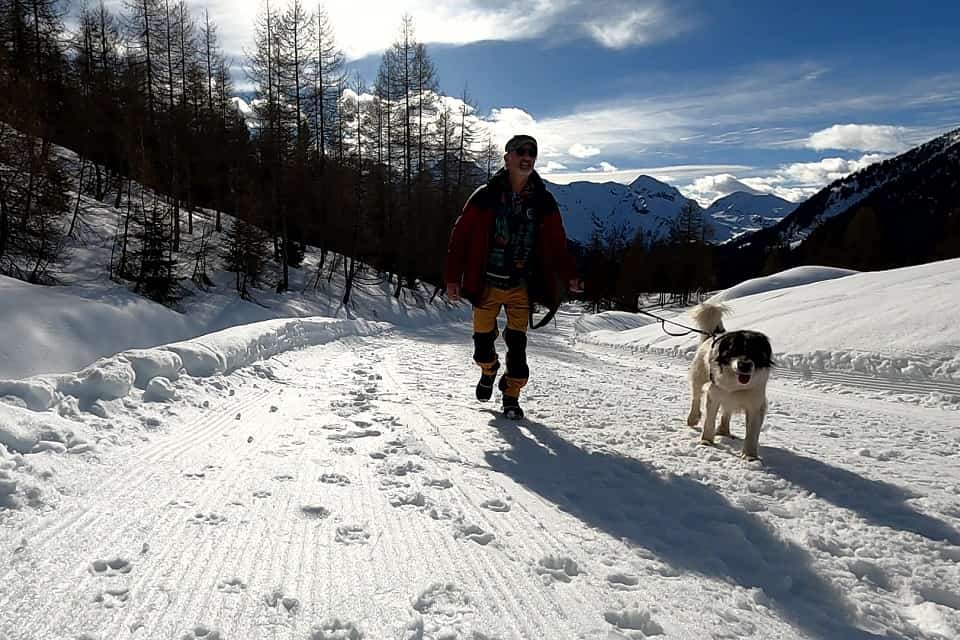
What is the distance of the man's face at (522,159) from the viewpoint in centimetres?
463

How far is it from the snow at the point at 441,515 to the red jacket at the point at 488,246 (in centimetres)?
130

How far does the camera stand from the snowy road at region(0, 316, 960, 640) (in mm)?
1853

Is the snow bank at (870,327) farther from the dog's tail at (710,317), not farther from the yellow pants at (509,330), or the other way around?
the yellow pants at (509,330)

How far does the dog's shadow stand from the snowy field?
0.01 metres

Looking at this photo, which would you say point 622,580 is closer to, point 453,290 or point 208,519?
point 208,519

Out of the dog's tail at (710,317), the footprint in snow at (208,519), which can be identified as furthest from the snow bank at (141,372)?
the dog's tail at (710,317)

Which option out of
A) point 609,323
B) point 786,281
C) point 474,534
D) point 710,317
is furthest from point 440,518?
point 786,281

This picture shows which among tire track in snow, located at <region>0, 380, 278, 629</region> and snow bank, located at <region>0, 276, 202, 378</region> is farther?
snow bank, located at <region>0, 276, 202, 378</region>

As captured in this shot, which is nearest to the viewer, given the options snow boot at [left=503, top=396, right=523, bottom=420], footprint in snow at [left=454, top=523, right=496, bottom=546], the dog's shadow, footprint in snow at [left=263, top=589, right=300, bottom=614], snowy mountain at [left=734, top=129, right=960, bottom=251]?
footprint in snow at [left=263, top=589, right=300, bottom=614]


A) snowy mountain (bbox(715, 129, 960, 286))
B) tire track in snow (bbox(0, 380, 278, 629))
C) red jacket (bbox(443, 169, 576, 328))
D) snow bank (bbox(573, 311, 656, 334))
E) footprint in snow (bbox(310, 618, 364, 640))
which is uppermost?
snowy mountain (bbox(715, 129, 960, 286))

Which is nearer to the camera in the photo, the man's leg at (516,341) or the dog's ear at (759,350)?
the dog's ear at (759,350)

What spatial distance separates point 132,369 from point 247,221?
25.4m

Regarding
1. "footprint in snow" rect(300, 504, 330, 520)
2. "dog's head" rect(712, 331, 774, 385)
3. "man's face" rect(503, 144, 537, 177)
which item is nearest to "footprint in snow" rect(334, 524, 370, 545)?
"footprint in snow" rect(300, 504, 330, 520)

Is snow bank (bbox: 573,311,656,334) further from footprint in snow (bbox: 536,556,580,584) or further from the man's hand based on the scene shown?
footprint in snow (bbox: 536,556,580,584)
